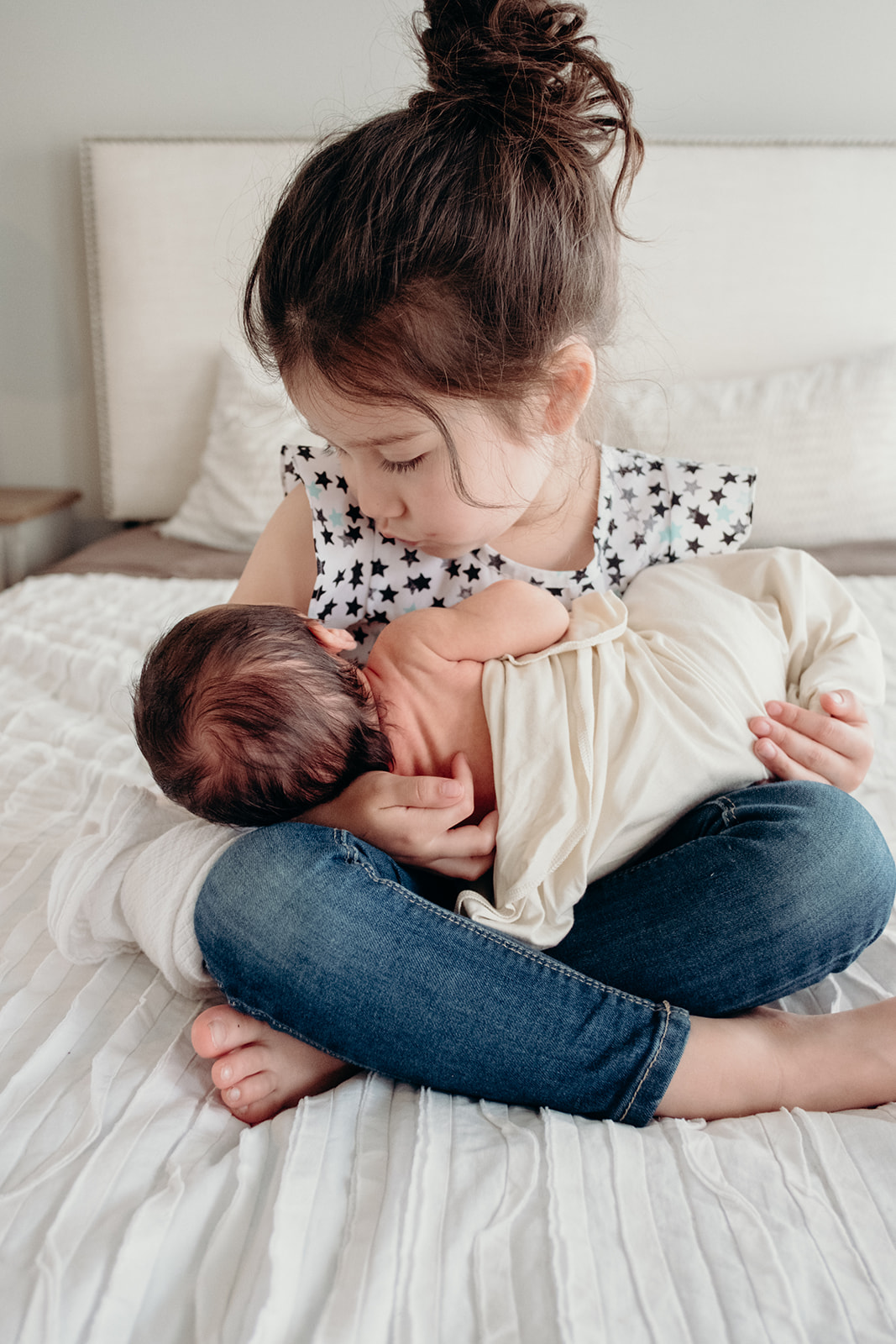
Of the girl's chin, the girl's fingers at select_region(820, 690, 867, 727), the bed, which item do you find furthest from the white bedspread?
the girl's chin

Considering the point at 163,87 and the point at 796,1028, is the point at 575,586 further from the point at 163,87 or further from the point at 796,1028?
the point at 163,87

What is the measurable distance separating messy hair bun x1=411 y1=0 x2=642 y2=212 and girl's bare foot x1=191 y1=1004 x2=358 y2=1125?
74cm

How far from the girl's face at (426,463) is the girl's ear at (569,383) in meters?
0.03

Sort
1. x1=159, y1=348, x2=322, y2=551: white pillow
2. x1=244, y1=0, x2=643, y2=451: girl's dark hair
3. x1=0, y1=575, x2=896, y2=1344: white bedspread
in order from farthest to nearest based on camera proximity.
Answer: x1=159, y1=348, x2=322, y2=551: white pillow → x1=244, y1=0, x2=643, y2=451: girl's dark hair → x1=0, y1=575, x2=896, y2=1344: white bedspread

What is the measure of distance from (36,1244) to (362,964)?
24 centimetres

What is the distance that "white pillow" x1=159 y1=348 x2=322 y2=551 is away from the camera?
1.88m

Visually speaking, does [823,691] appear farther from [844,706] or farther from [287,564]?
[287,564]

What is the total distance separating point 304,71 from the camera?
2.02m

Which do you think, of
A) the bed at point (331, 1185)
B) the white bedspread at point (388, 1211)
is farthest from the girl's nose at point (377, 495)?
the white bedspread at point (388, 1211)

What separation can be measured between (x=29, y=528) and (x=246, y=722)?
1633 mm

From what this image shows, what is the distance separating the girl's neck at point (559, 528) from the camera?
3.44ft

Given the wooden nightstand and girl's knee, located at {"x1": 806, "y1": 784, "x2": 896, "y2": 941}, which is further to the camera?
the wooden nightstand

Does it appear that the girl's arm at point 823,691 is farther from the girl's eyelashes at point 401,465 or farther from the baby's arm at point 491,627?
the girl's eyelashes at point 401,465

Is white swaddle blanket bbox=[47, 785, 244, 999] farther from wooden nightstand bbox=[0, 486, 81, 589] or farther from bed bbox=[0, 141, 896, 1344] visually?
wooden nightstand bbox=[0, 486, 81, 589]
